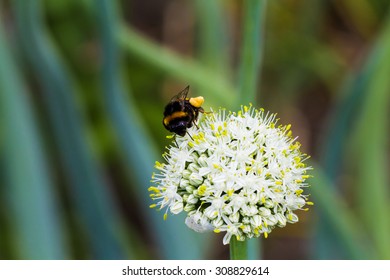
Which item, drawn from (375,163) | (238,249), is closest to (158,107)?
(375,163)

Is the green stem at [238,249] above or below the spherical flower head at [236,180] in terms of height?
below

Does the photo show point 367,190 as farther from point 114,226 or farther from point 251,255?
point 251,255

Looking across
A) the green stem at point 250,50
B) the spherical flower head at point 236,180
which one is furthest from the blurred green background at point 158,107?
the spherical flower head at point 236,180

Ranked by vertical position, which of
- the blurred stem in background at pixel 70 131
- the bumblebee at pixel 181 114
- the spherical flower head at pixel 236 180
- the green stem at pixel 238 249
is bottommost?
the green stem at pixel 238 249

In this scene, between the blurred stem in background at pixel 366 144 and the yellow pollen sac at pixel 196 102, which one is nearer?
the yellow pollen sac at pixel 196 102

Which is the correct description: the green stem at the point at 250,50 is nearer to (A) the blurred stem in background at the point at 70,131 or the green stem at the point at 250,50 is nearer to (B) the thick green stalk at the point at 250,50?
(B) the thick green stalk at the point at 250,50

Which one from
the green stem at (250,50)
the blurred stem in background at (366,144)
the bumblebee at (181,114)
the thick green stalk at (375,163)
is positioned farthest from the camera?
the thick green stalk at (375,163)

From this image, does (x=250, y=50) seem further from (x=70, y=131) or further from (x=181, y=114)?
(x=70, y=131)
